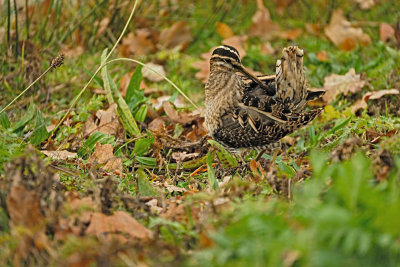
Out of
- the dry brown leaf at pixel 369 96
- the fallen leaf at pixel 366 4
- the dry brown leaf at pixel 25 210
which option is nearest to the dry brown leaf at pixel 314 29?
the fallen leaf at pixel 366 4

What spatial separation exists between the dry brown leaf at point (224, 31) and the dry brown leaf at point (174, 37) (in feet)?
1.29

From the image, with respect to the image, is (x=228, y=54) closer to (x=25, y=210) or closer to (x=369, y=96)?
(x=369, y=96)

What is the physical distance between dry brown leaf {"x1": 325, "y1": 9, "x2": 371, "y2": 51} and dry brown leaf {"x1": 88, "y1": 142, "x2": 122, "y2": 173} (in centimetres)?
361

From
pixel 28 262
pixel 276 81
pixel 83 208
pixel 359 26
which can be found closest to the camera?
pixel 28 262

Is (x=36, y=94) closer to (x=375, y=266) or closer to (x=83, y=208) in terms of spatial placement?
(x=83, y=208)

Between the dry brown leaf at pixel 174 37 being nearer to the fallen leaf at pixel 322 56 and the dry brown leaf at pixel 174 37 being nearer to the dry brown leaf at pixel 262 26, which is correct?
the dry brown leaf at pixel 262 26

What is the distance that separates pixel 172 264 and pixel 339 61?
4732 mm

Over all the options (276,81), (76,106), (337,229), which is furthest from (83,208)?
(76,106)

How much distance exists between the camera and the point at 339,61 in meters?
6.85

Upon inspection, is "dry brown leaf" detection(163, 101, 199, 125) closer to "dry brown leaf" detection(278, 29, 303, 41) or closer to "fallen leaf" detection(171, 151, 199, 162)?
"fallen leaf" detection(171, 151, 199, 162)

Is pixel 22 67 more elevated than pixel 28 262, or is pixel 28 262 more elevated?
pixel 22 67

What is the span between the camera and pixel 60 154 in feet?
15.2

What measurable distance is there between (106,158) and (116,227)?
1.66 metres

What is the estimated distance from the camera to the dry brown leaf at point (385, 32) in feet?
23.8
